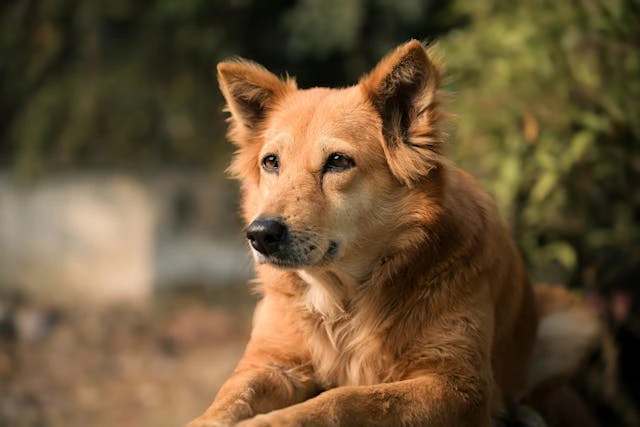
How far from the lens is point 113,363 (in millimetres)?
6910

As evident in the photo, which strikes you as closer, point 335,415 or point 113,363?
point 335,415

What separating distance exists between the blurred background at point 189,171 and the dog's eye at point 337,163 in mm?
2050

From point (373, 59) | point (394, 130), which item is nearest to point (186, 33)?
point (373, 59)

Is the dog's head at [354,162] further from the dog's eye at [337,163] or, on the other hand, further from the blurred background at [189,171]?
the blurred background at [189,171]

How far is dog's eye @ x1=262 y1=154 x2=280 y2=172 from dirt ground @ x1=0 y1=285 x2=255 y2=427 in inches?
144

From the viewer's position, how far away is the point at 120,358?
6.97 meters

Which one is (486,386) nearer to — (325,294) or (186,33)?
(325,294)

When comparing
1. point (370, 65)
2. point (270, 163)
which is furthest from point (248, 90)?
point (370, 65)

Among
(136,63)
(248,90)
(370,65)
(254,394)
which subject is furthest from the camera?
(136,63)

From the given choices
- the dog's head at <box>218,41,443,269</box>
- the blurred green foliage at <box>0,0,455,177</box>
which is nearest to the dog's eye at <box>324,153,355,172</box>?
the dog's head at <box>218,41,443,269</box>

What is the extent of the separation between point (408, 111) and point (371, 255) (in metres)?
0.49

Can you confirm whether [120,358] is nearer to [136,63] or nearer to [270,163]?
[136,63]

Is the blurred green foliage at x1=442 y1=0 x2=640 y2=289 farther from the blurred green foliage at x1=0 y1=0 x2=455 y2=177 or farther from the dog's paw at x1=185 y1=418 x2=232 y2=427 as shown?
the dog's paw at x1=185 y1=418 x2=232 y2=427

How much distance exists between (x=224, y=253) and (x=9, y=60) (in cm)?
227
